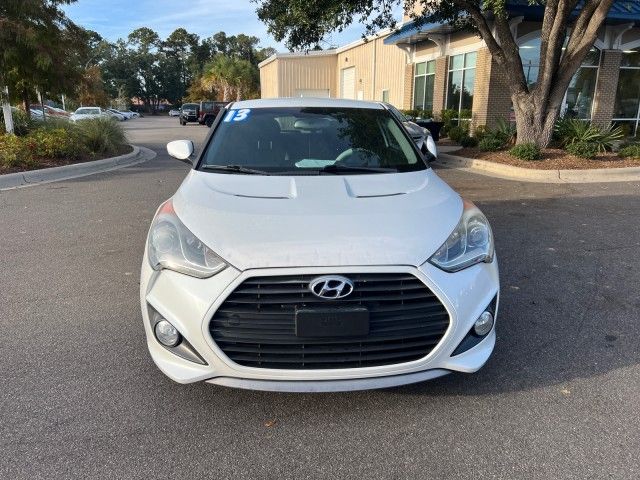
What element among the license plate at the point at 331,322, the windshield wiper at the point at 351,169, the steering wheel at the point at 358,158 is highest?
the steering wheel at the point at 358,158

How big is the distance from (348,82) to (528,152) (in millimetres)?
25369

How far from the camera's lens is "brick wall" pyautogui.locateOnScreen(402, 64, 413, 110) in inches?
934

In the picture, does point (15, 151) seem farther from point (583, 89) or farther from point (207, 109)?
point (207, 109)

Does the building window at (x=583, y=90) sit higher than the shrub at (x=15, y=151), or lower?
higher

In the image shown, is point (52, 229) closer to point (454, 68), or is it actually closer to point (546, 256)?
point (546, 256)

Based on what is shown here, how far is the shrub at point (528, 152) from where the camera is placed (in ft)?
38.9

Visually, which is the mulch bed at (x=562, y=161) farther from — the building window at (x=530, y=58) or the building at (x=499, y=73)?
the building window at (x=530, y=58)

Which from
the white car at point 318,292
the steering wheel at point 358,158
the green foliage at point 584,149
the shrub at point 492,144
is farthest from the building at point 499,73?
the white car at point 318,292

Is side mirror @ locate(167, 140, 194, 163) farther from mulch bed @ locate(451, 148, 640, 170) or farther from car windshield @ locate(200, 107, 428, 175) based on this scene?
mulch bed @ locate(451, 148, 640, 170)

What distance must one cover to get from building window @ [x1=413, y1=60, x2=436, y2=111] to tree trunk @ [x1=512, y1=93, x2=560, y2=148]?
31.0 ft

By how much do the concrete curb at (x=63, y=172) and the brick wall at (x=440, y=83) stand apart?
12361 mm

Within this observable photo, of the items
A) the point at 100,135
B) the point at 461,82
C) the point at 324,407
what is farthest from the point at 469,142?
the point at 324,407

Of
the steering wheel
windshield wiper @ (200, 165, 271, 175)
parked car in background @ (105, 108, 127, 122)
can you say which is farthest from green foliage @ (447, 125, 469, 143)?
windshield wiper @ (200, 165, 271, 175)

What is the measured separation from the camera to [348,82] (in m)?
35.3
